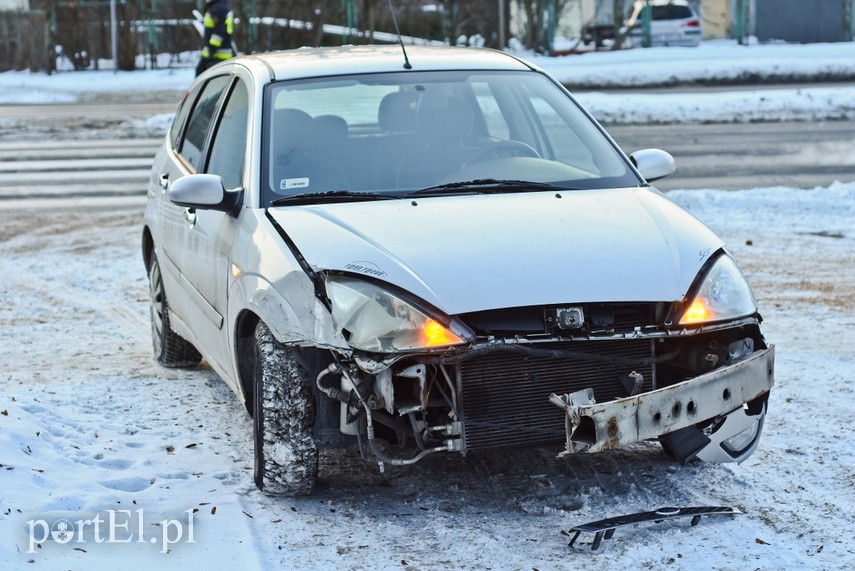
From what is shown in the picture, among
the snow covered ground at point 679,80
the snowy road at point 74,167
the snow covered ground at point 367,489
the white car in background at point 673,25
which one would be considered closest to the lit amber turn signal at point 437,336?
the snow covered ground at point 367,489

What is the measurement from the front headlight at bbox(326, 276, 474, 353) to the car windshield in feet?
2.95

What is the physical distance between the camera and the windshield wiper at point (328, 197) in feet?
16.7

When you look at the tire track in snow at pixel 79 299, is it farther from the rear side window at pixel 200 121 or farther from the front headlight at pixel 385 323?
the front headlight at pixel 385 323

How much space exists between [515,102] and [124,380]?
2413 mm

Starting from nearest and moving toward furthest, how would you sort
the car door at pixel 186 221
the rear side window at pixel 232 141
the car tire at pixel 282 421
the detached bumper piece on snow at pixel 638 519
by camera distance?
1. the detached bumper piece on snow at pixel 638 519
2. the car tire at pixel 282 421
3. the rear side window at pixel 232 141
4. the car door at pixel 186 221

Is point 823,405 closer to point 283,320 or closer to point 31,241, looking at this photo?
point 283,320

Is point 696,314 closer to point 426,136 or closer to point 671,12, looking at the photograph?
point 426,136

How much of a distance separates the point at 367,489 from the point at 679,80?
22.6 metres

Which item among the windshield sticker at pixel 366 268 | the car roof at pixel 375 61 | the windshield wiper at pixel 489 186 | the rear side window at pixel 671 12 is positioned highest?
the rear side window at pixel 671 12

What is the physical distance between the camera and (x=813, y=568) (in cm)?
398

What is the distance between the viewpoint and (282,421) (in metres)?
4.55

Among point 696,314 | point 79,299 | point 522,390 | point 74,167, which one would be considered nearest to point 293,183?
point 522,390

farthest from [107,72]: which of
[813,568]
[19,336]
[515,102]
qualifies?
[813,568]

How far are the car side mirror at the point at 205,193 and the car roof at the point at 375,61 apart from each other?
738mm
